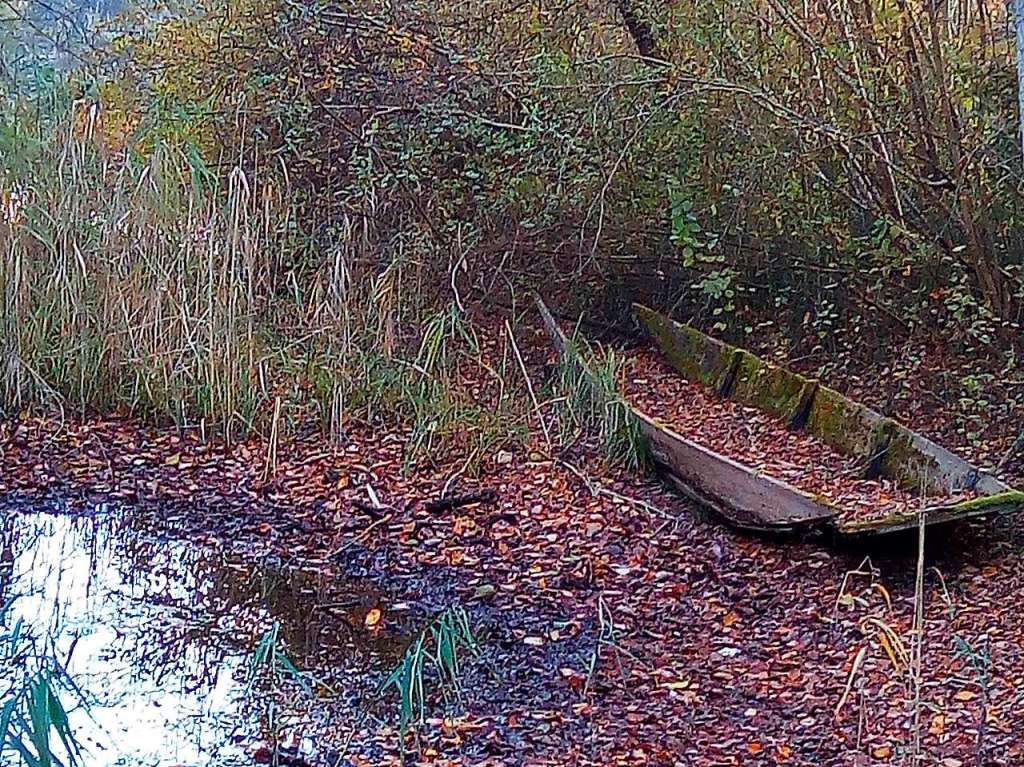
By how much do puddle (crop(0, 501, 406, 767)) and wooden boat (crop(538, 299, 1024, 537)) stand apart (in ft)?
4.17

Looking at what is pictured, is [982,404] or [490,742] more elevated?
[982,404]

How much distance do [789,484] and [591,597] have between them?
0.97 metres

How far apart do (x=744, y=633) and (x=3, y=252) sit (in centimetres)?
353

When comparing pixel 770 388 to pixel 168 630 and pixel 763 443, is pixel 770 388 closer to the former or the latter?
pixel 763 443

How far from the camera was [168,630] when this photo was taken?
12.1 feet

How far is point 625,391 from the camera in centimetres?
627

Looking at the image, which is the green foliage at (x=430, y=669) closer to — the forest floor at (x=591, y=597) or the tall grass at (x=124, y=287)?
the forest floor at (x=591, y=597)

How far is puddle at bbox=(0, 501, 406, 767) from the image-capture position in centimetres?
303

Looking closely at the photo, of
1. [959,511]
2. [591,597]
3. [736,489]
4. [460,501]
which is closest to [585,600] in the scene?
[591,597]

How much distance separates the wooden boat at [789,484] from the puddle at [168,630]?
4.17ft

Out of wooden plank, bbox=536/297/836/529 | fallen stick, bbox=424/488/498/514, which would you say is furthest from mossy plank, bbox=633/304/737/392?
fallen stick, bbox=424/488/498/514

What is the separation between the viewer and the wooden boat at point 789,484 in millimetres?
3779

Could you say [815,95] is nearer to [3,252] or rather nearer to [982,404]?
[982,404]

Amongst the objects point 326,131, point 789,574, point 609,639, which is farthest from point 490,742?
point 326,131
